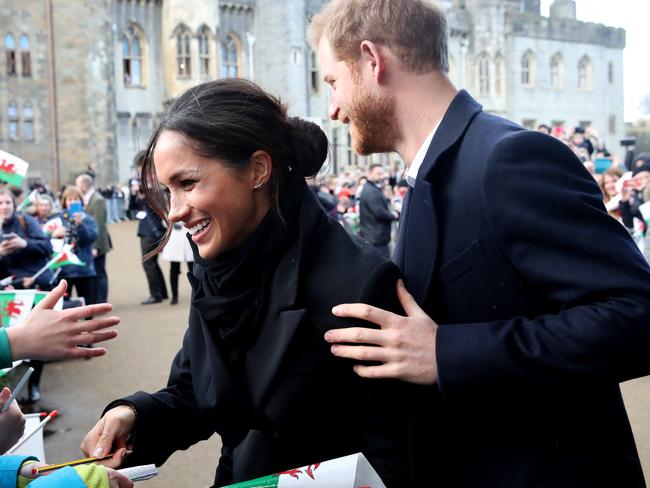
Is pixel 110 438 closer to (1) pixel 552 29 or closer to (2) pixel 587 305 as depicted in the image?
(2) pixel 587 305

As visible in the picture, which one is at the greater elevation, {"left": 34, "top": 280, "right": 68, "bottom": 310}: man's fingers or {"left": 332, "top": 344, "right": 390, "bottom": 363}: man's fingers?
{"left": 34, "top": 280, "right": 68, "bottom": 310}: man's fingers

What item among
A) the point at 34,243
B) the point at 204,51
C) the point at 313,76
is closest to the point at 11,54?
the point at 204,51

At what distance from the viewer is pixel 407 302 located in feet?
5.41

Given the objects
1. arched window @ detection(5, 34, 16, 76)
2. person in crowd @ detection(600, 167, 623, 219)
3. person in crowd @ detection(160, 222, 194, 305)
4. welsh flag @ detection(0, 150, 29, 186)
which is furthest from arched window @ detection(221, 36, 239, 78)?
welsh flag @ detection(0, 150, 29, 186)

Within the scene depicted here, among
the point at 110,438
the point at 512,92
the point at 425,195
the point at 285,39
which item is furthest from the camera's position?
the point at 512,92

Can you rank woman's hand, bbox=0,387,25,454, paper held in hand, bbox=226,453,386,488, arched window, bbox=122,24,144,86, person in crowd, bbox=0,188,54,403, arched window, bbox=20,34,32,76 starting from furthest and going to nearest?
arched window, bbox=122,24,144,86
arched window, bbox=20,34,32,76
person in crowd, bbox=0,188,54,403
woman's hand, bbox=0,387,25,454
paper held in hand, bbox=226,453,386,488

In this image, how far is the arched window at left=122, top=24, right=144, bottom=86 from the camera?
30766 millimetres

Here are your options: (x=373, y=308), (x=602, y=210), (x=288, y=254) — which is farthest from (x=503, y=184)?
(x=288, y=254)

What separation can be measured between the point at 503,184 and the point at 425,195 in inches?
8.3

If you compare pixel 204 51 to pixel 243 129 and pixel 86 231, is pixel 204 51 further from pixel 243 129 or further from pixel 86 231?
pixel 243 129

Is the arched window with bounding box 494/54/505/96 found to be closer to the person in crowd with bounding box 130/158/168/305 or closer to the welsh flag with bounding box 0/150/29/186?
the person in crowd with bounding box 130/158/168/305

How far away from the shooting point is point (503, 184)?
1567 mm

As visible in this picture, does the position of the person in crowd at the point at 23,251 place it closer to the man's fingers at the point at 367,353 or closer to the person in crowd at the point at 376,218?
the person in crowd at the point at 376,218

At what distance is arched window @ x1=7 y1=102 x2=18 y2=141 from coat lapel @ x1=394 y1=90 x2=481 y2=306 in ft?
92.0
